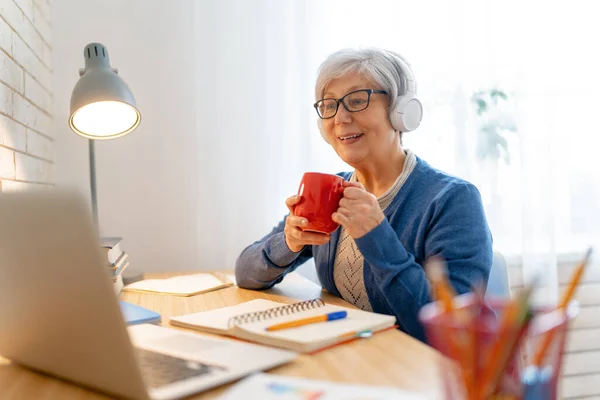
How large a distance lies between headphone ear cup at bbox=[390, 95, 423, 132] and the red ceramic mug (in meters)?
0.37

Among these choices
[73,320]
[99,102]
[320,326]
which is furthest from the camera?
[99,102]

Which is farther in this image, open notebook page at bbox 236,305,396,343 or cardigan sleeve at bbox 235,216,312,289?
cardigan sleeve at bbox 235,216,312,289

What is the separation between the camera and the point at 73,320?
0.59 m

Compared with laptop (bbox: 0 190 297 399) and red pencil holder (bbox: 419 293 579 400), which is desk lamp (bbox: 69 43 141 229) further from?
red pencil holder (bbox: 419 293 579 400)

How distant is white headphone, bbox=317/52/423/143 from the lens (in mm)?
1399

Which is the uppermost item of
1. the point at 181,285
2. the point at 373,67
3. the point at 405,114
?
the point at 373,67

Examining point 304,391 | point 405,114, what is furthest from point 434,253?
point 304,391

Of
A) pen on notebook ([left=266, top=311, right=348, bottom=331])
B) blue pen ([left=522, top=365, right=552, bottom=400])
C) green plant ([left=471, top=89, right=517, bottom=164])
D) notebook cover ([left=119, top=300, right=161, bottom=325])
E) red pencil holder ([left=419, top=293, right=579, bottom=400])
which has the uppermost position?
green plant ([left=471, top=89, right=517, bottom=164])

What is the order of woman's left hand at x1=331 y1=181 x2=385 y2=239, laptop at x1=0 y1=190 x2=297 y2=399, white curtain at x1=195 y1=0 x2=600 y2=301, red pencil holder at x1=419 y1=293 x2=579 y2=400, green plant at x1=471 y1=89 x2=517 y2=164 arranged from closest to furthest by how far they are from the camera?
red pencil holder at x1=419 y1=293 x2=579 y2=400 → laptop at x1=0 y1=190 x2=297 y2=399 → woman's left hand at x1=331 y1=181 x2=385 y2=239 → white curtain at x1=195 y1=0 x2=600 y2=301 → green plant at x1=471 y1=89 x2=517 y2=164

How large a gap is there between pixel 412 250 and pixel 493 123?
1.07 m

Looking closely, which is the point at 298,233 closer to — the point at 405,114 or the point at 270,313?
the point at 270,313

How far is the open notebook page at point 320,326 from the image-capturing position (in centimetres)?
81

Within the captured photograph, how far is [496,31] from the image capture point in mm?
2162

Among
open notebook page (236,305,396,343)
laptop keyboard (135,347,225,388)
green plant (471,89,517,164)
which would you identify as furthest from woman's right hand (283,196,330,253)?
green plant (471,89,517,164)
